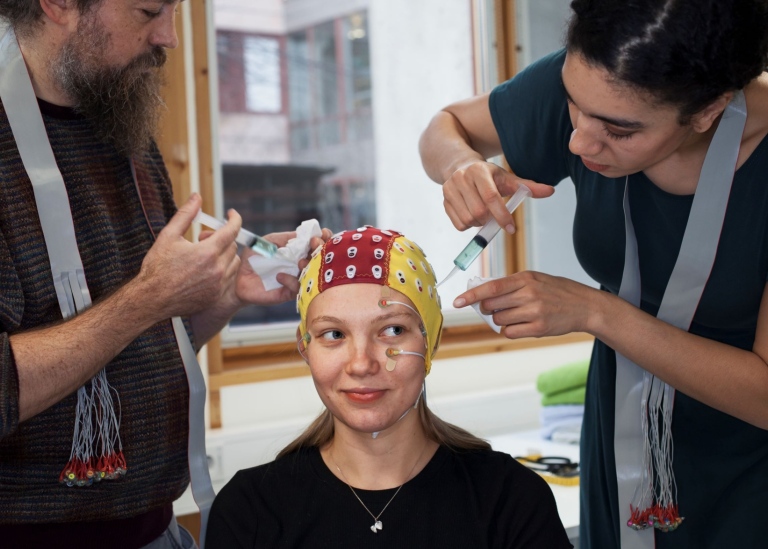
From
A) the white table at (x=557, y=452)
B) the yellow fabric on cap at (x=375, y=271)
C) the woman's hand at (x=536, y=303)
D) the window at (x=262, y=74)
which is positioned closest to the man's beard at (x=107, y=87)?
the yellow fabric on cap at (x=375, y=271)

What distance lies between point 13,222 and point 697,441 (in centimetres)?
134

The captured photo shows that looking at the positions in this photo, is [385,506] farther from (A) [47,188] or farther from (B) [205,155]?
(B) [205,155]

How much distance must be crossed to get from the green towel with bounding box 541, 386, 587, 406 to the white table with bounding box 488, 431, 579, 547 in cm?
13

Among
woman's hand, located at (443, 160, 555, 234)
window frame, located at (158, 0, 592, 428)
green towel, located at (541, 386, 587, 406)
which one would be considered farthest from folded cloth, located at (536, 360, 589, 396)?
woman's hand, located at (443, 160, 555, 234)

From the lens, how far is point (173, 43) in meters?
1.70

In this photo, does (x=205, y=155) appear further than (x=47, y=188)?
Yes

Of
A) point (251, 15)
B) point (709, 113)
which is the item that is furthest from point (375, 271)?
point (251, 15)

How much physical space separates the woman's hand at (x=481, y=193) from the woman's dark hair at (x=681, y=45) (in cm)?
28

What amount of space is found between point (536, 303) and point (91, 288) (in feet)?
2.74

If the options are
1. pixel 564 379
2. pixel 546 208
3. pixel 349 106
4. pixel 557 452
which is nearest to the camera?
pixel 557 452

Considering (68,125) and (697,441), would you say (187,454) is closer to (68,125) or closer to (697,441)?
(68,125)

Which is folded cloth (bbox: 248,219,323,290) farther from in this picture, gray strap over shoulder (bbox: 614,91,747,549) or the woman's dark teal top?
gray strap over shoulder (bbox: 614,91,747,549)

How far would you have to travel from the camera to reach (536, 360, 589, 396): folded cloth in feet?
9.17

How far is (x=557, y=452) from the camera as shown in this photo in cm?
262
